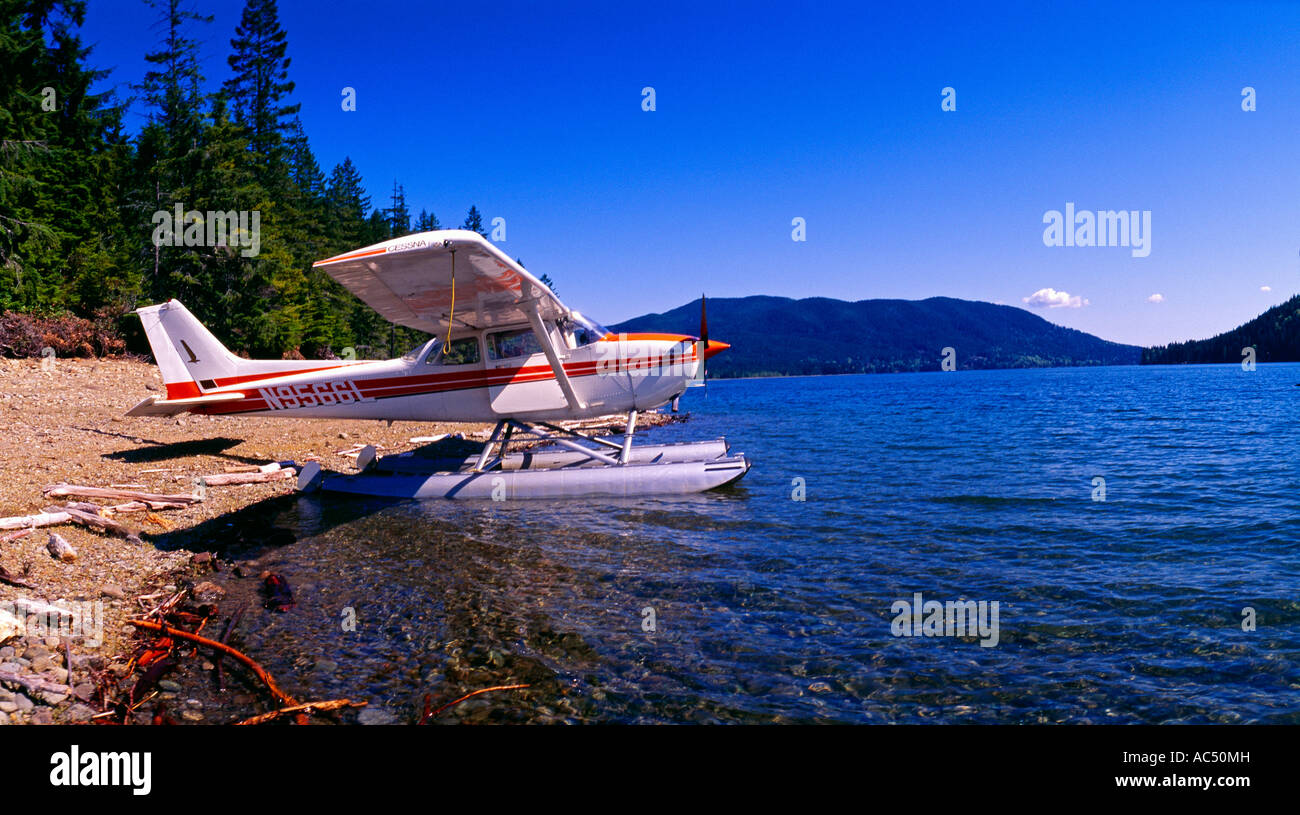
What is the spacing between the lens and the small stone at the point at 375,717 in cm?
417

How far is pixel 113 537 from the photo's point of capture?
24.3 ft

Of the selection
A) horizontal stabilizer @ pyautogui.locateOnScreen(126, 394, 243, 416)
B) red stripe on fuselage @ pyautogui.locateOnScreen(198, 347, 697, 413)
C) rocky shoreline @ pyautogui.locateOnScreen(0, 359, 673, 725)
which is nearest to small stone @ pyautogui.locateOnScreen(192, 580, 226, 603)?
rocky shoreline @ pyautogui.locateOnScreen(0, 359, 673, 725)

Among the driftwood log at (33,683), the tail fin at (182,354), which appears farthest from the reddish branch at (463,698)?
the tail fin at (182,354)

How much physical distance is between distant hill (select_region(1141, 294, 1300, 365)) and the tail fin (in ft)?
562

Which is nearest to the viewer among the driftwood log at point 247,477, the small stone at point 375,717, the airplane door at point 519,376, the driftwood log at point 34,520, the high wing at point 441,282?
the small stone at point 375,717

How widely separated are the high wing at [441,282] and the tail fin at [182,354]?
10.7 ft

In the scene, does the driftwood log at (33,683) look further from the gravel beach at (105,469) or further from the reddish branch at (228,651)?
the reddish branch at (228,651)

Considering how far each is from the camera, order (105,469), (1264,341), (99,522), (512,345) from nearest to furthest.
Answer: (99,522)
(105,469)
(512,345)
(1264,341)

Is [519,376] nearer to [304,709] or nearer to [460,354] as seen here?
[460,354]

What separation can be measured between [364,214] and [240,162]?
149 ft

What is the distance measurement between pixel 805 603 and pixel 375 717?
4047 millimetres

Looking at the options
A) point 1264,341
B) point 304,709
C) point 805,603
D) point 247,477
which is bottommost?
point 805,603

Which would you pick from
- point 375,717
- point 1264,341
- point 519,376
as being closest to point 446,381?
point 519,376

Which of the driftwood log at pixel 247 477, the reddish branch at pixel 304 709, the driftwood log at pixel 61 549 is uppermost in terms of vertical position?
the driftwood log at pixel 247 477
